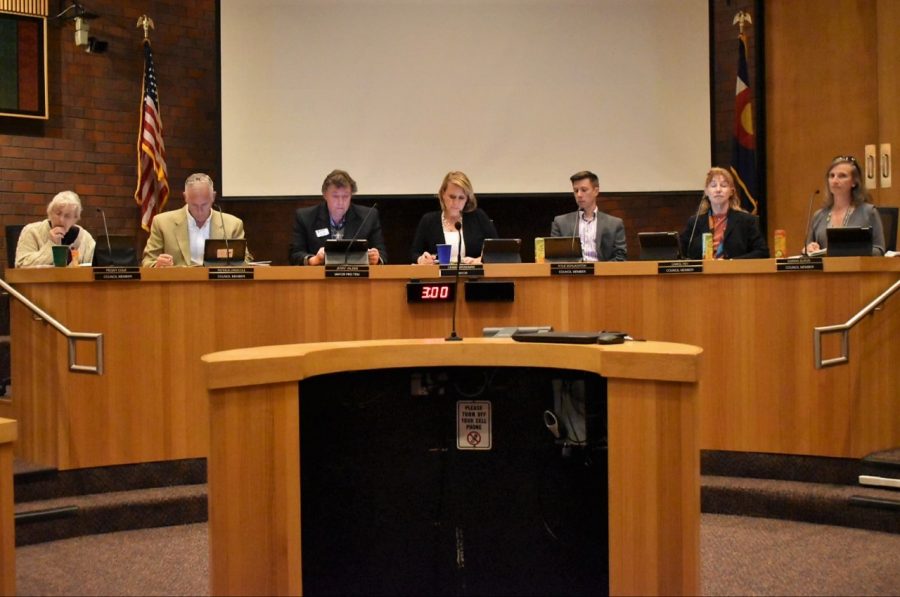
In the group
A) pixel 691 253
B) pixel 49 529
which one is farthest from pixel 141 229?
pixel 691 253

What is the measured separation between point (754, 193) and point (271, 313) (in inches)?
156

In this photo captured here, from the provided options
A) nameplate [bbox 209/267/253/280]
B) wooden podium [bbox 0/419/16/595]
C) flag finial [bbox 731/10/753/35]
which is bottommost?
wooden podium [bbox 0/419/16/595]

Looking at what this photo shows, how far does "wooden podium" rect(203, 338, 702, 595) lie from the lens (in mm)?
2180

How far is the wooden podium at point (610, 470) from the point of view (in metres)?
2.18

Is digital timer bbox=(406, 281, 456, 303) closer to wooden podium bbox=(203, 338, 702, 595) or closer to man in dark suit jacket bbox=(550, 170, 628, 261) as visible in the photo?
man in dark suit jacket bbox=(550, 170, 628, 261)

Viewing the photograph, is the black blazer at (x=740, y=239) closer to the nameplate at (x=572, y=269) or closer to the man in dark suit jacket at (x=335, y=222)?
the nameplate at (x=572, y=269)

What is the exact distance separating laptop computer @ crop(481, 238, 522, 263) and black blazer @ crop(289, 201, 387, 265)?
94 centimetres

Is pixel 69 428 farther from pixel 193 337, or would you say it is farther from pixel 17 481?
pixel 193 337

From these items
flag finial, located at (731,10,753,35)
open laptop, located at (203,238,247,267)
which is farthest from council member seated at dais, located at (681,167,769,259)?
open laptop, located at (203,238,247,267)

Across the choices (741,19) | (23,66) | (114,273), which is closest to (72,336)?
(114,273)

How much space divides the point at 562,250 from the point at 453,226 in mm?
1028

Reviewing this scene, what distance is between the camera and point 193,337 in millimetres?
4258

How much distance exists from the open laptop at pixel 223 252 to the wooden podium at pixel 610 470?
216 centimetres

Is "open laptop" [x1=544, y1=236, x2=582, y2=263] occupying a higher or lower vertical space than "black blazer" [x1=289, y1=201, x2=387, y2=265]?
lower
